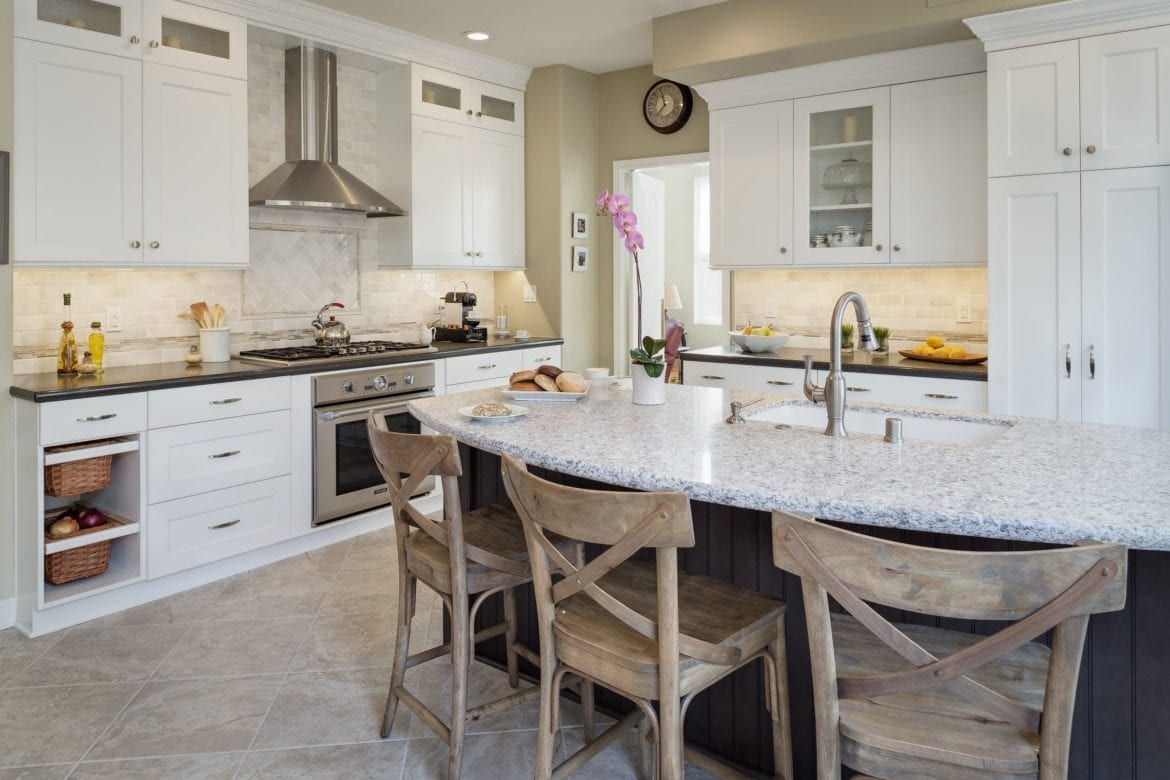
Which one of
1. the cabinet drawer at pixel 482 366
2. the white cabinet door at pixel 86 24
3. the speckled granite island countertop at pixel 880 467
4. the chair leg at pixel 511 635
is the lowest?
the chair leg at pixel 511 635

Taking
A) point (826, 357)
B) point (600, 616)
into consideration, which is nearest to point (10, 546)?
point (600, 616)

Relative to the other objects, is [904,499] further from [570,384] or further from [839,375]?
[570,384]

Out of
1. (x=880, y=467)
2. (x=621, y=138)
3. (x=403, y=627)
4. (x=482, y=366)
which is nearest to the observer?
(x=880, y=467)

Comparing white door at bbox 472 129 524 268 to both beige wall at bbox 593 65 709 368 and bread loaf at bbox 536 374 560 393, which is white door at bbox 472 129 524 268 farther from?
bread loaf at bbox 536 374 560 393

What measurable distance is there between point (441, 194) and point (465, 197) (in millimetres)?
200

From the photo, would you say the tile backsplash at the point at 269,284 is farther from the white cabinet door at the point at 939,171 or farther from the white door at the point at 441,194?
the white cabinet door at the point at 939,171

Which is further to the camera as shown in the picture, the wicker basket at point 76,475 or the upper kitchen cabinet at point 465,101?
the upper kitchen cabinet at point 465,101

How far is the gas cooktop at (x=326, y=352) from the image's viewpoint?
4102 millimetres

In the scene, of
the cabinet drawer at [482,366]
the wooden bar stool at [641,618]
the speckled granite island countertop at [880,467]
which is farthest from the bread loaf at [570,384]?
the cabinet drawer at [482,366]

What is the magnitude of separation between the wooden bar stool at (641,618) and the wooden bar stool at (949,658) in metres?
0.25

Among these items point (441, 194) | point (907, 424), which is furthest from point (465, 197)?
point (907, 424)

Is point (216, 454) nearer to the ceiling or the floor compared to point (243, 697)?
nearer to the ceiling

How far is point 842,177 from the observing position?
14.7 feet

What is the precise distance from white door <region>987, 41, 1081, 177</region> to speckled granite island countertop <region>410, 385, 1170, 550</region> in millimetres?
1739
